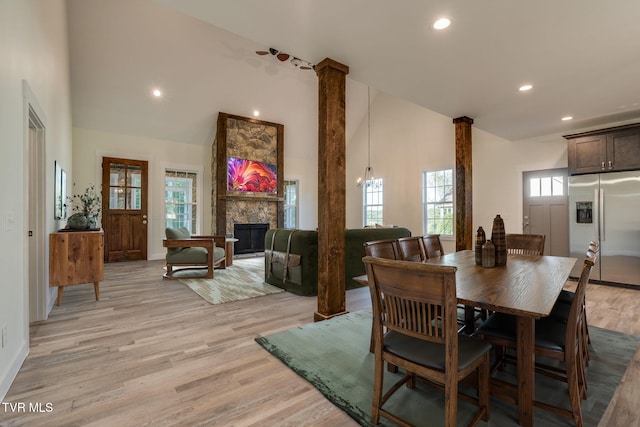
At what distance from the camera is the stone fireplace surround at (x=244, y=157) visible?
7273 millimetres

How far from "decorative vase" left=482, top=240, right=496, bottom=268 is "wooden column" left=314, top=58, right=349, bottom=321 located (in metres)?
1.25

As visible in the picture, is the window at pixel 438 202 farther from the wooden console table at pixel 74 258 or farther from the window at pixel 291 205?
the wooden console table at pixel 74 258

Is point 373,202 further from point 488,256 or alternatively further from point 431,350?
point 431,350

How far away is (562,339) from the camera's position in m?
1.58

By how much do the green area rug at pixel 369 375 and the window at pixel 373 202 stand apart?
18.9ft

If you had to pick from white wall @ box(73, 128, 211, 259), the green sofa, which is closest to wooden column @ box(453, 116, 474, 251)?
the green sofa

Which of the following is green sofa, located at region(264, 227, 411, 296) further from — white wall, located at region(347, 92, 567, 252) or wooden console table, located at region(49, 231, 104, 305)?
white wall, located at region(347, 92, 567, 252)

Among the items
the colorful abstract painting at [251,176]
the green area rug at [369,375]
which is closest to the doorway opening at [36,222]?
the green area rug at [369,375]

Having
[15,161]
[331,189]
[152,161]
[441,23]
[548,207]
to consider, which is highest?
[441,23]

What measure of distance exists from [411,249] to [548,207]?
4.50 meters

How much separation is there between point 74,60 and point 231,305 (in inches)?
216

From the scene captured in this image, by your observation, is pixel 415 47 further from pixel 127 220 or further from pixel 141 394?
pixel 127 220

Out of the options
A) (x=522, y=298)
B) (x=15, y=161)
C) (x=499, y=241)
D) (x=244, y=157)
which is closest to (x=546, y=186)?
(x=499, y=241)

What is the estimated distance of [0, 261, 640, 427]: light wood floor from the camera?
1610mm
